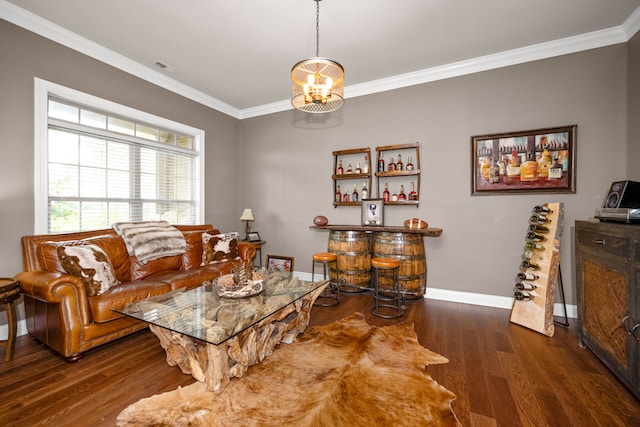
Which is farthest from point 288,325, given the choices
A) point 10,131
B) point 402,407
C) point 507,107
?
point 507,107

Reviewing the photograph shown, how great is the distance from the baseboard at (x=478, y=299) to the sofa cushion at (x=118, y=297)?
9.75ft

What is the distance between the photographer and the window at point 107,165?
2738mm

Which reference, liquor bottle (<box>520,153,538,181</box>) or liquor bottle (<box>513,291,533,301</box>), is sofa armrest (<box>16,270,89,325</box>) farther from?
liquor bottle (<box>520,153,538,181</box>)

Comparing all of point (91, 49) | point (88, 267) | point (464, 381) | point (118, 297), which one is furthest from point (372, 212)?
point (91, 49)

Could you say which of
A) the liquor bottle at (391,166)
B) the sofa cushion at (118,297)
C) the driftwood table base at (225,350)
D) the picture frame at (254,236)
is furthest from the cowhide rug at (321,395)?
the picture frame at (254,236)

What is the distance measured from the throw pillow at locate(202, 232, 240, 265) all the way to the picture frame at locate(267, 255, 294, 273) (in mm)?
922

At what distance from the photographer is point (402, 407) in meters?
1.53

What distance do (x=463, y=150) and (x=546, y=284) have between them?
1632 mm

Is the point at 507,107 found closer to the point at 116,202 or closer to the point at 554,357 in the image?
the point at 554,357

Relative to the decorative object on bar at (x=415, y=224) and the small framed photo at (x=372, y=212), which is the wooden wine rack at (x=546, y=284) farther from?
the small framed photo at (x=372, y=212)

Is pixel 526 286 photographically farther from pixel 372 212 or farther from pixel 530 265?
pixel 372 212

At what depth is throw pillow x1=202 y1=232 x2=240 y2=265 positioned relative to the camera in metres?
3.44

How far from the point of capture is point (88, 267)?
2.23 m

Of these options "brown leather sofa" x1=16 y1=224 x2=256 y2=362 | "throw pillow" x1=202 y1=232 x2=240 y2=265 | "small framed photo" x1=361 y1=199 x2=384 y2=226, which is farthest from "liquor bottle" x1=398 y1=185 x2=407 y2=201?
"brown leather sofa" x1=16 y1=224 x2=256 y2=362
